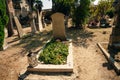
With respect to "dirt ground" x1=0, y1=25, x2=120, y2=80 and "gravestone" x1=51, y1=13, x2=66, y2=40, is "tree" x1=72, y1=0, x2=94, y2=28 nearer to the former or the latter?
"gravestone" x1=51, y1=13, x2=66, y2=40

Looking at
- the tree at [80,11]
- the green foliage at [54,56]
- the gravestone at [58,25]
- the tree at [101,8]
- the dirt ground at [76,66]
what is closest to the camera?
the dirt ground at [76,66]

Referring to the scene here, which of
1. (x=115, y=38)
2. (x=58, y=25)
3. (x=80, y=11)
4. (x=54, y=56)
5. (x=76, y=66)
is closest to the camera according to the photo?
(x=76, y=66)

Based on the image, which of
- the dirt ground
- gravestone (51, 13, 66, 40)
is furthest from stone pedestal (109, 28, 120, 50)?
gravestone (51, 13, 66, 40)

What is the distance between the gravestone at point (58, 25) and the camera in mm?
11453

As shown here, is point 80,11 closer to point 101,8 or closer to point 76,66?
point 101,8

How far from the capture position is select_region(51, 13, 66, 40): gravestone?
11.5 metres

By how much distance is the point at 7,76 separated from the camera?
23.1 ft

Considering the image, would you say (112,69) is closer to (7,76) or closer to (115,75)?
(115,75)

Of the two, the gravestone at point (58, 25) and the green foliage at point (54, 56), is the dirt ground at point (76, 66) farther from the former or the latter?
the gravestone at point (58, 25)

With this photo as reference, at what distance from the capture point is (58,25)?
11719 mm

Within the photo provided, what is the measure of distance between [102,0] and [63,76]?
14.4 m

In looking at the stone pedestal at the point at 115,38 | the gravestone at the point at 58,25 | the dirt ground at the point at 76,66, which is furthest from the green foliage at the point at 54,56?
the stone pedestal at the point at 115,38

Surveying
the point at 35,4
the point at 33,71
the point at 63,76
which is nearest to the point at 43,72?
the point at 33,71

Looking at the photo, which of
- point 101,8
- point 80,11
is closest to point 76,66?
point 80,11
